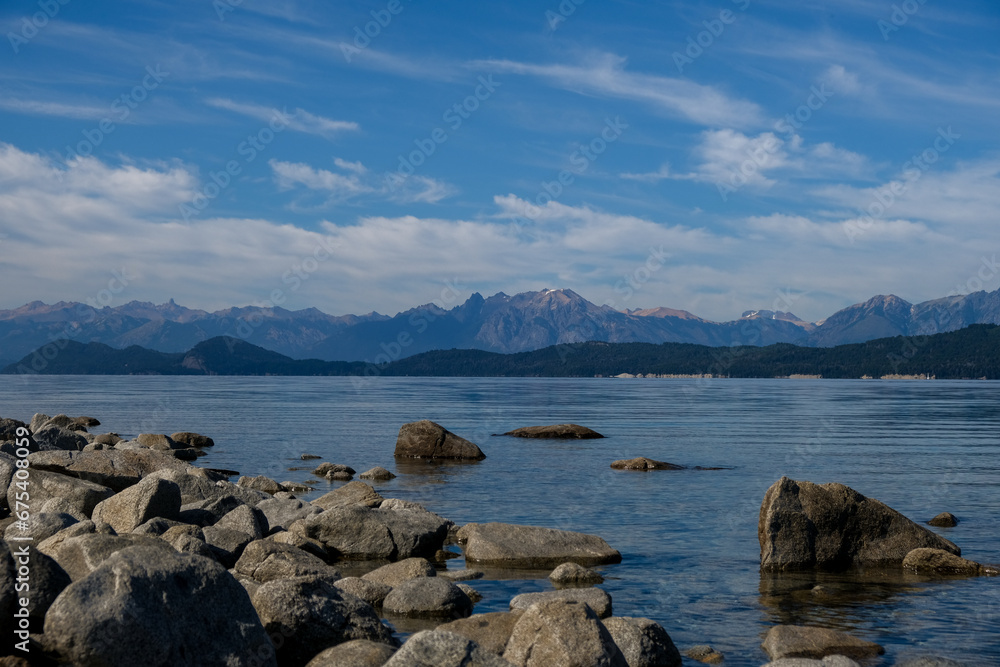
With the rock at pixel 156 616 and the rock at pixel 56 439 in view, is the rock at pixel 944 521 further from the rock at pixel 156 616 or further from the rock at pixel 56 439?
the rock at pixel 56 439

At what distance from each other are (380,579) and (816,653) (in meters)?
8.25

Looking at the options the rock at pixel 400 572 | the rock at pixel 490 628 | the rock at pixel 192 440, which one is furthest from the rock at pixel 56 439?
the rock at pixel 490 628

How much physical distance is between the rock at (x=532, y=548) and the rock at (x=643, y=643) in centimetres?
677

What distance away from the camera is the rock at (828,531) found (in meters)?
18.8

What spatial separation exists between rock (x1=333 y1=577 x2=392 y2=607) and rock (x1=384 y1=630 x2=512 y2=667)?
6377 millimetres

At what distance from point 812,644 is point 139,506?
1398 centimetres

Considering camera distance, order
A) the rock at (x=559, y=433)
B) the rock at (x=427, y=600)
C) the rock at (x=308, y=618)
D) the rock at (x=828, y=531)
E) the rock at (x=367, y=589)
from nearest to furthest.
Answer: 1. the rock at (x=308, y=618)
2. the rock at (x=427, y=600)
3. the rock at (x=367, y=589)
4. the rock at (x=828, y=531)
5. the rock at (x=559, y=433)

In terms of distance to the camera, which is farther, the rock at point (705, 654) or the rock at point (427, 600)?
the rock at point (427, 600)

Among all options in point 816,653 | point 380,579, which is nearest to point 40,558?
point 380,579

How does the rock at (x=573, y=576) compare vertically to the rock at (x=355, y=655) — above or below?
below

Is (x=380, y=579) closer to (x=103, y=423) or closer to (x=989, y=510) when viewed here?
(x=989, y=510)

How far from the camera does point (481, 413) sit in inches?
3433

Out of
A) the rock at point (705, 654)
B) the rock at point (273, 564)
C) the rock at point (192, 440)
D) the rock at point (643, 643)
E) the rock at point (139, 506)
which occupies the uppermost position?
the rock at point (139, 506)

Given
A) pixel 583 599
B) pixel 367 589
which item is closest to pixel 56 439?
pixel 367 589
